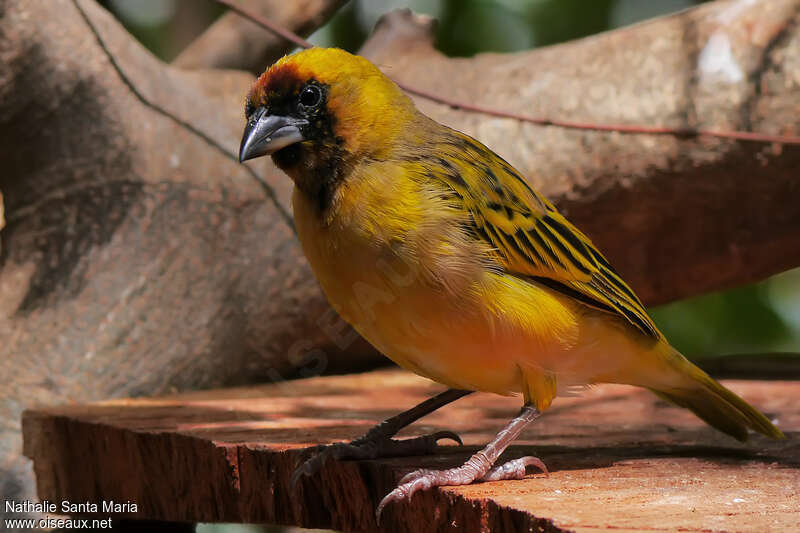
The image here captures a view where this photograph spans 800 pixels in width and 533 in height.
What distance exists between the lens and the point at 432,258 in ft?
8.11

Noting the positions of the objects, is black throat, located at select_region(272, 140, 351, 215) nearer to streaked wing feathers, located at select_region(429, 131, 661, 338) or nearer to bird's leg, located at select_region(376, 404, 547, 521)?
streaked wing feathers, located at select_region(429, 131, 661, 338)

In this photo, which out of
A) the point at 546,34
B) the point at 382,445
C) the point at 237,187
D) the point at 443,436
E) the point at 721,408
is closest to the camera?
the point at 382,445

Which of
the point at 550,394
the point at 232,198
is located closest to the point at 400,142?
the point at 550,394

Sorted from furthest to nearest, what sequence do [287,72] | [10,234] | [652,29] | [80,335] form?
[652,29] → [10,234] → [80,335] → [287,72]

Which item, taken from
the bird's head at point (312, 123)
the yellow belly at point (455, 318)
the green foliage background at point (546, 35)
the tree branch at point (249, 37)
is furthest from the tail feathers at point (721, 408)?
the green foliage background at point (546, 35)

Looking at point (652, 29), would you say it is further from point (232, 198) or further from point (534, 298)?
point (534, 298)

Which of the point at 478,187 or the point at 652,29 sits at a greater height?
the point at 652,29

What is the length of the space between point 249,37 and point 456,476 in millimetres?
3663

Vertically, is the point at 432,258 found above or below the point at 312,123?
below

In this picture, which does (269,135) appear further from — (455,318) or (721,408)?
(721,408)

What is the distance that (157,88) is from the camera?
4.73 metres

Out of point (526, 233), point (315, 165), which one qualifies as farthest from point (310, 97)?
point (526, 233)

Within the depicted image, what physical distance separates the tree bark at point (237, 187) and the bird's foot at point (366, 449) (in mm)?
1791

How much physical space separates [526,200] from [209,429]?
47.1 inches
